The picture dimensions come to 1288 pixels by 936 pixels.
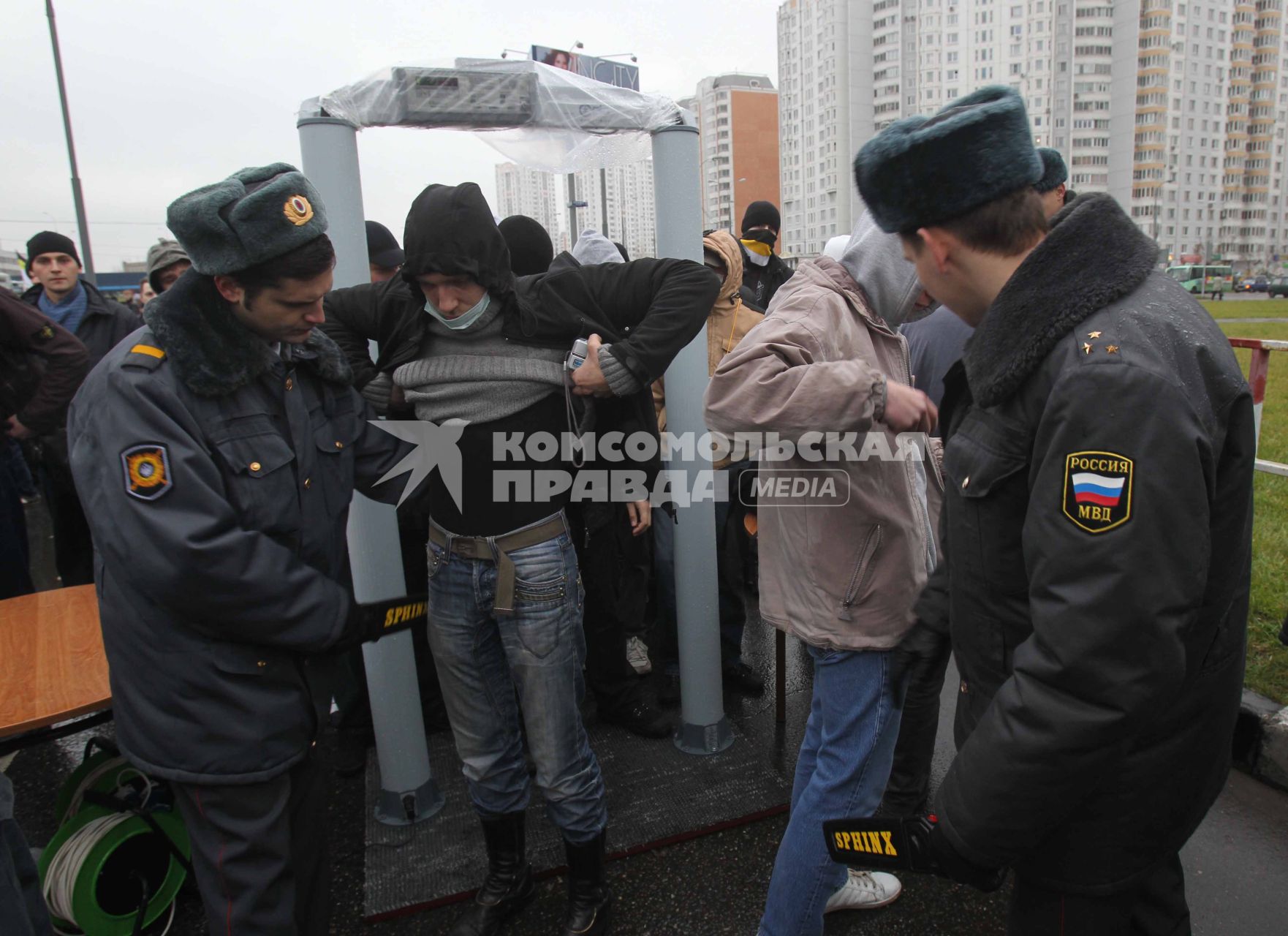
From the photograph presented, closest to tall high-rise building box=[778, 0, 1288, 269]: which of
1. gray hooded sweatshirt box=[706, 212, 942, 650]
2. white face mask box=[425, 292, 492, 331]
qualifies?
gray hooded sweatshirt box=[706, 212, 942, 650]

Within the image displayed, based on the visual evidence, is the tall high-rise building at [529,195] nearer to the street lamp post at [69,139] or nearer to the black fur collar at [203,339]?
the black fur collar at [203,339]

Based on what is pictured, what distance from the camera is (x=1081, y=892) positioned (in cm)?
130

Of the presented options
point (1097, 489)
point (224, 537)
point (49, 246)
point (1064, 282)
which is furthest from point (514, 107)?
point (49, 246)

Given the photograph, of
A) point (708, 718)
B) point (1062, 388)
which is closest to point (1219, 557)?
point (1062, 388)

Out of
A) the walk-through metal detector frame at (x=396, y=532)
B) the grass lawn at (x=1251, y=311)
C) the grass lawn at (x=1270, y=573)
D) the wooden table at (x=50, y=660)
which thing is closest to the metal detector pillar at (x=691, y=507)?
the walk-through metal detector frame at (x=396, y=532)

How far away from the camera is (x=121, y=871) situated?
7.92ft

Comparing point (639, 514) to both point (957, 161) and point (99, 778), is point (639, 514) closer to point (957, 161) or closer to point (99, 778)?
point (957, 161)

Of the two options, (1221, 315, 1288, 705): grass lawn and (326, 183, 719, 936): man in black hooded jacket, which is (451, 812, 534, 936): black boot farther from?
(1221, 315, 1288, 705): grass lawn

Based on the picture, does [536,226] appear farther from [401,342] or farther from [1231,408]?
[1231,408]

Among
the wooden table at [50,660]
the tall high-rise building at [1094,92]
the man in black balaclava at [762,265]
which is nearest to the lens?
the wooden table at [50,660]

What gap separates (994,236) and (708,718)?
2.41m

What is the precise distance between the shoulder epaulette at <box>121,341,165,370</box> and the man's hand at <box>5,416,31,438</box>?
9.18ft

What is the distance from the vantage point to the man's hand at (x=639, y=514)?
268 centimetres

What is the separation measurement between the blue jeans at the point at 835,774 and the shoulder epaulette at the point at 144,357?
1.64 meters
